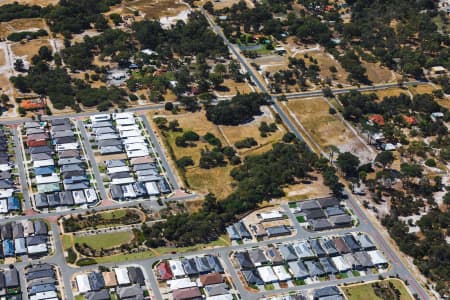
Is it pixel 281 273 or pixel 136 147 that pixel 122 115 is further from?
pixel 281 273

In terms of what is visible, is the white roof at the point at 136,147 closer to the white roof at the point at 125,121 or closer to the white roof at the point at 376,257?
the white roof at the point at 125,121

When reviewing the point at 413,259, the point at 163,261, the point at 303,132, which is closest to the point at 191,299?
the point at 163,261

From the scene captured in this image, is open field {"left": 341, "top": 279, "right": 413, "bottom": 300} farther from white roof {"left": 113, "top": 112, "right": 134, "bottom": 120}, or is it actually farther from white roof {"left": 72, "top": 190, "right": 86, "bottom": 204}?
white roof {"left": 113, "top": 112, "right": 134, "bottom": 120}

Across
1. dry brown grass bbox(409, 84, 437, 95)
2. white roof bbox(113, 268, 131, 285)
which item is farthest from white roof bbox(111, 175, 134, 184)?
dry brown grass bbox(409, 84, 437, 95)

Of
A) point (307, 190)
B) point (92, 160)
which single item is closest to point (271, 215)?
point (307, 190)

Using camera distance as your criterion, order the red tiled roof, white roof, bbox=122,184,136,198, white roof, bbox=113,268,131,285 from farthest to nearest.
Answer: white roof, bbox=122,184,136,198, the red tiled roof, white roof, bbox=113,268,131,285

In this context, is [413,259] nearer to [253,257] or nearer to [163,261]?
[253,257]

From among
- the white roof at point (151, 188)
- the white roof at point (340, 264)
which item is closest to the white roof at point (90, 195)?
the white roof at point (151, 188)
